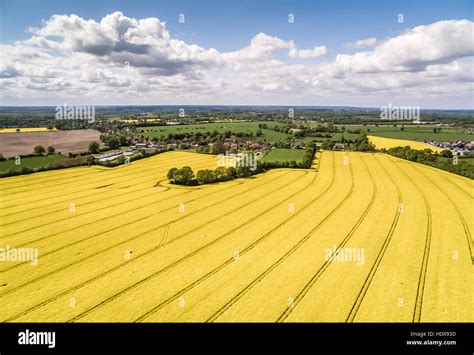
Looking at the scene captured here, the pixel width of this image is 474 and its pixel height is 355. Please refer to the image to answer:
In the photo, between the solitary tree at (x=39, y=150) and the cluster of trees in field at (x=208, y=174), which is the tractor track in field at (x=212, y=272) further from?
the solitary tree at (x=39, y=150)

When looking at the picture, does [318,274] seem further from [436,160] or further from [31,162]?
[31,162]

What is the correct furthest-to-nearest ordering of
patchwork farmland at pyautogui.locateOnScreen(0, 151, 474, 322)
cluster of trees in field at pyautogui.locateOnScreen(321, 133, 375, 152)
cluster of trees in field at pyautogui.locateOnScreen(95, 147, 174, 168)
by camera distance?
1. cluster of trees in field at pyautogui.locateOnScreen(321, 133, 375, 152)
2. cluster of trees in field at pyautogui.locateOnScreen(95, 147, 174, 168)
3. patchwork farmland at pyautogui.locateOnScreen(0, 151, 474, 322)

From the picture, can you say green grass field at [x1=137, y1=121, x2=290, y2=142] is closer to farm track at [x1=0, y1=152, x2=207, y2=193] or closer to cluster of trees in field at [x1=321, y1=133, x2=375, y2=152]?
cluster of trees in field at [x1=321, y1=133, x2=375, y2=152]

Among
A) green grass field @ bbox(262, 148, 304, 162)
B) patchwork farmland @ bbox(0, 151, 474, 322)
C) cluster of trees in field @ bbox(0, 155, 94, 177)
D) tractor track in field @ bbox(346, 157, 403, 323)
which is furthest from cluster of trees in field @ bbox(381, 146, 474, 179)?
cluster of trees in field @ bbox(0, 155, 94, 177)

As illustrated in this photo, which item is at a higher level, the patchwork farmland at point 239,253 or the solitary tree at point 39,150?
the solitary tree at point 39,150

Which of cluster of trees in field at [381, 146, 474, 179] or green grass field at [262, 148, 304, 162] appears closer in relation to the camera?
cluster of trees in field at [381, 146, 474, 179]

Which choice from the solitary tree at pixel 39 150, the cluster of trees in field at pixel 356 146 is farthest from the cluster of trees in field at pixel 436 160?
the solitary tree at pixel 39 150
